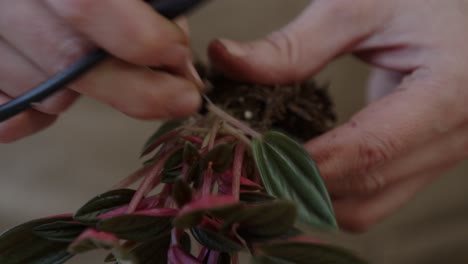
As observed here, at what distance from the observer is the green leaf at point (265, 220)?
1.01ft

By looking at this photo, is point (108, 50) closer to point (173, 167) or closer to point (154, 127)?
point (173, 167)

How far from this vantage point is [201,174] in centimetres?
42

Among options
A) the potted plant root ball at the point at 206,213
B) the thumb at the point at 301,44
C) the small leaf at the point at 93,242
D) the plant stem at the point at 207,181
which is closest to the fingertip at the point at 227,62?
the thumb at the point at 301,44

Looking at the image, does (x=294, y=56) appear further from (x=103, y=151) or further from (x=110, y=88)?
(x=103, y=151)

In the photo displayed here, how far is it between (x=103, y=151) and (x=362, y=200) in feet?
1.83

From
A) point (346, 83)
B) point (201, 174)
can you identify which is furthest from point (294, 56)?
point (346, 83)

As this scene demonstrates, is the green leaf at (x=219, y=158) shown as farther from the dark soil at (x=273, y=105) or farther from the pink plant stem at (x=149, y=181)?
the dark soil at (x=273, y=105)

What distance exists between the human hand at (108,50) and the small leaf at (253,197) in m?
0.09

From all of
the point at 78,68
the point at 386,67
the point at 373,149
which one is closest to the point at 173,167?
the point at 78,68

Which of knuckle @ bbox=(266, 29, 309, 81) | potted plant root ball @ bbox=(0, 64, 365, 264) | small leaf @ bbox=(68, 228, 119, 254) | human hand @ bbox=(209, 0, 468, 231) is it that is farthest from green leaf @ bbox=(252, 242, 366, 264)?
knuckle @ bbox=(266, 29, 309, 81)

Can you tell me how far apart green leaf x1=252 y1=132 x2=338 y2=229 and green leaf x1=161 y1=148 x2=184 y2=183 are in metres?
0.07

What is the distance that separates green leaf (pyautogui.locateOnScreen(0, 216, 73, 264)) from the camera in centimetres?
39

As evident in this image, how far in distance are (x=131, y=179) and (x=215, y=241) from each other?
13 cm

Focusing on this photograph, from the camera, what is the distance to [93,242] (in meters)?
0.31
